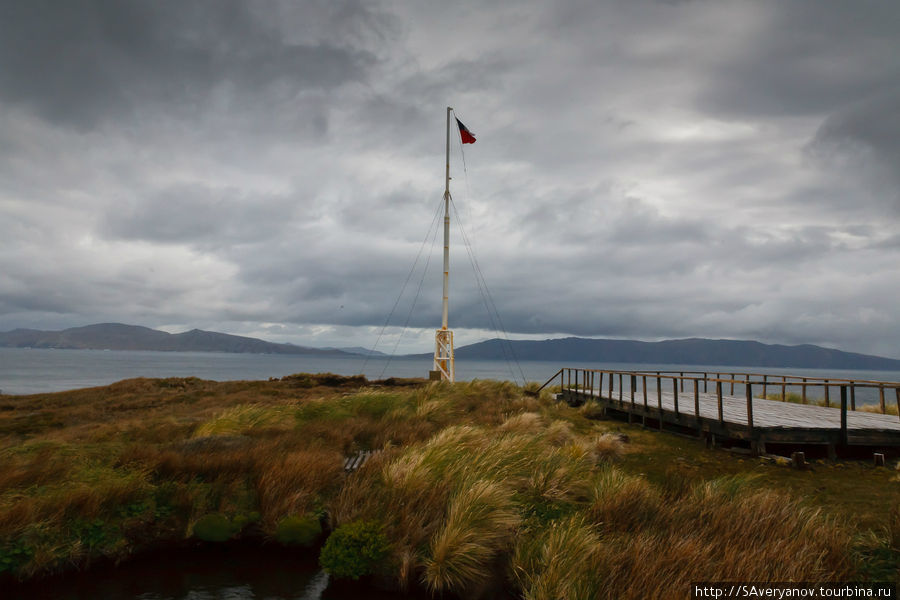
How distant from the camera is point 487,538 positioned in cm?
639

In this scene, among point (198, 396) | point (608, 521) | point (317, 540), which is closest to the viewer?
point (608, 521)

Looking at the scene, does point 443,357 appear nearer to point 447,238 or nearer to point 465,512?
point 447,238

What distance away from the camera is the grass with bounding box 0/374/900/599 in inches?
222

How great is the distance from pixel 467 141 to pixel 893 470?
23966 millimetres

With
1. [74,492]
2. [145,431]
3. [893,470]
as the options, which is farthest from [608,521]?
[145,431]

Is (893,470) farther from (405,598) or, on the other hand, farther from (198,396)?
(198,396)

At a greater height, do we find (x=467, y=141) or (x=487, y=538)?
(x=467, y=141)

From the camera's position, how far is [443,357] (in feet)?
90.1

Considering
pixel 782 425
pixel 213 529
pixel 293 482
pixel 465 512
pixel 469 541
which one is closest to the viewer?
pixel 469 541

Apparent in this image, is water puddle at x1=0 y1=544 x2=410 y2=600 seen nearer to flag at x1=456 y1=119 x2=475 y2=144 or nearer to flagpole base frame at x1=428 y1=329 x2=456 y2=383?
flagpole base frame at x1=428 y1=329 x2=456 y2=383

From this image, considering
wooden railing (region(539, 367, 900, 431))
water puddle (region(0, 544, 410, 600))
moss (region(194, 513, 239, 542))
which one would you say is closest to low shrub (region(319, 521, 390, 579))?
water puddle (region(0, 544, 410, 600))

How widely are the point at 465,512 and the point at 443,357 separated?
20.9 m

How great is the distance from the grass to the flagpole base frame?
50.9 ft

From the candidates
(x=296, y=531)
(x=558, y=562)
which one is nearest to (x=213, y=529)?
(x=296, y=531)
